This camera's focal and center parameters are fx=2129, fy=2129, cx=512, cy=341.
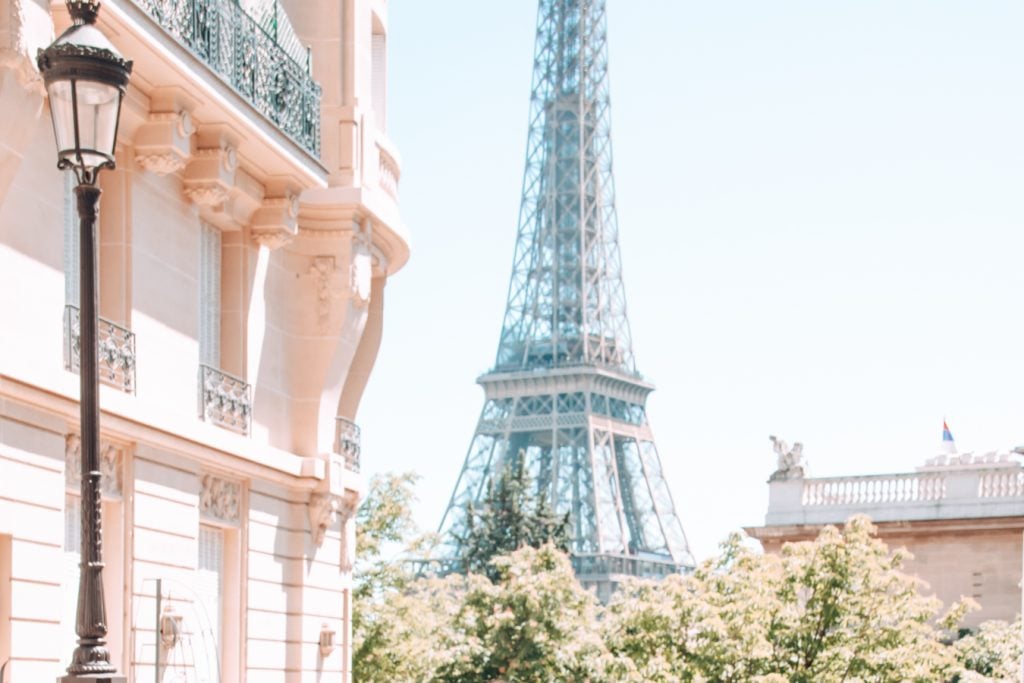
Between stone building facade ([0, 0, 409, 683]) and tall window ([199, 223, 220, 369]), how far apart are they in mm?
32

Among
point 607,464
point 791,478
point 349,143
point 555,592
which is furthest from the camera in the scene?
point 607,464

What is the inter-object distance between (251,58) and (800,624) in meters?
19.1

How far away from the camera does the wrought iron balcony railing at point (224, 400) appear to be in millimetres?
20562

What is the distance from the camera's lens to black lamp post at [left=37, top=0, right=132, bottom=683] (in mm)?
10844

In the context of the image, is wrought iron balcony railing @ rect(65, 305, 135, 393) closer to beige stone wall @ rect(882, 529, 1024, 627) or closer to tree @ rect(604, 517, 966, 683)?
tree @ rect(604, 517, 966, 683)

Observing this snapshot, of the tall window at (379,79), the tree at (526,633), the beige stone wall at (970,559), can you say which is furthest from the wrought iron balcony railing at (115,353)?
the beige stone wall at (970,559)

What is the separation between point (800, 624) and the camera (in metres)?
36.4

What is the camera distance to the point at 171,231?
19906mm

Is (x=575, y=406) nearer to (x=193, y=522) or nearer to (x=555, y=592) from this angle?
(x=555, y=592)

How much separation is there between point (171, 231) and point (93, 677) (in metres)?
9.65

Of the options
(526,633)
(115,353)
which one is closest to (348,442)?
(115,353)

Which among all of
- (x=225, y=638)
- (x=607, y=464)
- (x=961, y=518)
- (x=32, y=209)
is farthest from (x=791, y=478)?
(x=607, y=464)

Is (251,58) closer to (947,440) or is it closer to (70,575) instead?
(70,575)

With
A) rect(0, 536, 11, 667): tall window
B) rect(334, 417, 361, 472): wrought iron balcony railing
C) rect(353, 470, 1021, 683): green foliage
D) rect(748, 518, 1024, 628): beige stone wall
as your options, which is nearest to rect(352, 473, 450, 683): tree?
rect(353, 470, 1021, 683): green foliage
